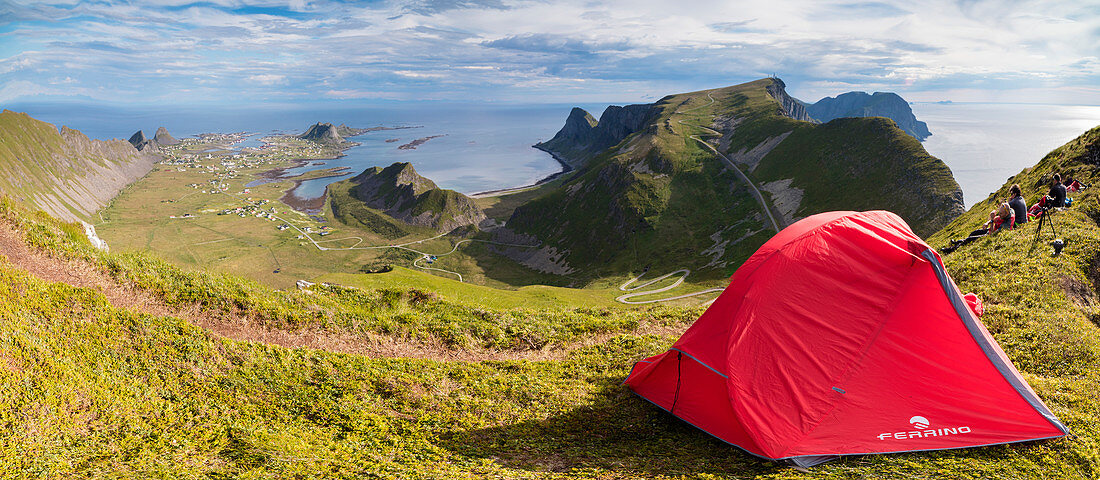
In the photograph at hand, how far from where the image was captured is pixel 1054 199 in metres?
22.7

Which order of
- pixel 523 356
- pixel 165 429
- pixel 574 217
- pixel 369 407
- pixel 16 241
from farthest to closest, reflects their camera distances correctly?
pixel 574 217, pixel 523 356, pixel 16 241, pixel 369 407, pixel 165 429

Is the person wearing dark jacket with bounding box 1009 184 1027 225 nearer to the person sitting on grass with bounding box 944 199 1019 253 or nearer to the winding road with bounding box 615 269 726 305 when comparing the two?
the person sitting on grass with bounding box 944 199 1019 253

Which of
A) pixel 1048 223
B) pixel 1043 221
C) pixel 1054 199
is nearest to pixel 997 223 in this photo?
pixel 1043 221

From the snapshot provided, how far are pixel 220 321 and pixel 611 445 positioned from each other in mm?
14761

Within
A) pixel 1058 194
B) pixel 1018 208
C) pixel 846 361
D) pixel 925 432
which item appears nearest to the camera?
pixel 925 432

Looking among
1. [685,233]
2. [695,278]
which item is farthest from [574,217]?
[695,278]

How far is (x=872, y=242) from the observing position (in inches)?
468

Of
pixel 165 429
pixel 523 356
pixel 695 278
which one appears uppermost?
pixel 165 429

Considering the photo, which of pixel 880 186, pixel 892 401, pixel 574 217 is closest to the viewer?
pixel 892 401

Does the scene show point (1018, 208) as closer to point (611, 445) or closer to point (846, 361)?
point (846, 361)

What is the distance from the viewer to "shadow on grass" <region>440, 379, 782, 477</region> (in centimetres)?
974

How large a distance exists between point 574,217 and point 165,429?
147 meters

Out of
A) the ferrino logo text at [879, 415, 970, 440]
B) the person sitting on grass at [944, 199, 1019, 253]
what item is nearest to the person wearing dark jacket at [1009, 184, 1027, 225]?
the person sitting on grass at [944, 199, 1019, 253]

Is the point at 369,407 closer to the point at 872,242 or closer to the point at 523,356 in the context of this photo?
the point at 523,356
